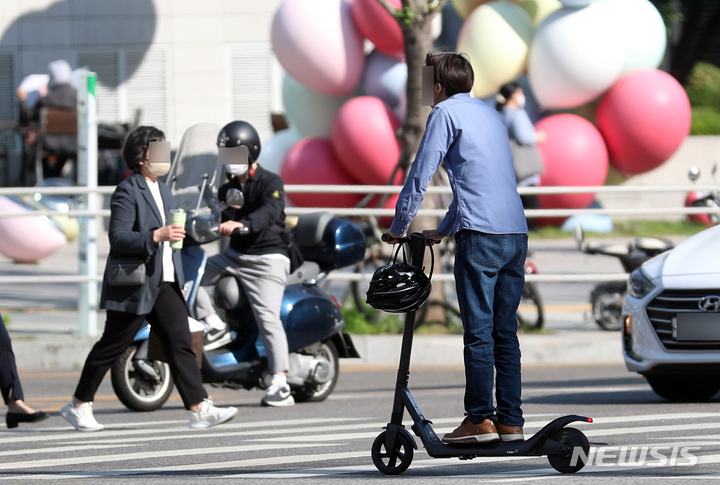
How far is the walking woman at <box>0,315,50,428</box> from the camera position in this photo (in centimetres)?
724

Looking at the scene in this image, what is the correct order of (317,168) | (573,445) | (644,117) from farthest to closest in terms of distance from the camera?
(317,168), (644,117), (573,445)

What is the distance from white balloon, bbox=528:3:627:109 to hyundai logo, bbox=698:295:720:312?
33.0ft

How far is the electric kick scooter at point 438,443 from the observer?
5.02m

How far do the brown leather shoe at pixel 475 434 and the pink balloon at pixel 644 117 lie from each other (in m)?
13.3

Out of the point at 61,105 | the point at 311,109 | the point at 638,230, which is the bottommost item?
the point at 638,230

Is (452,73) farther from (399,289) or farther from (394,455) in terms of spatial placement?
(394,455)

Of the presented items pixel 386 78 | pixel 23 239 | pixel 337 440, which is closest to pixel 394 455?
pixel 337 440

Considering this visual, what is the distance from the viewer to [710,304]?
24.4ft

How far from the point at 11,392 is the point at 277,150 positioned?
12620mm

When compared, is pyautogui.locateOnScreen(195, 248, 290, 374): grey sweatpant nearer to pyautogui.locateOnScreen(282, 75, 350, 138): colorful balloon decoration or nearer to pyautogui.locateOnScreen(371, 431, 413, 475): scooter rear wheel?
pyautogui.locateOnScreen(371, 431, 413, 475): scooter rear wheel

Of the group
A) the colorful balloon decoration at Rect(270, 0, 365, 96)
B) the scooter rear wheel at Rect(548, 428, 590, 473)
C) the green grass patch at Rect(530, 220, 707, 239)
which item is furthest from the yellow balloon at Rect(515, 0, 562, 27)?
the scooter rear wheel at Rect(548, 428, 590, 473)

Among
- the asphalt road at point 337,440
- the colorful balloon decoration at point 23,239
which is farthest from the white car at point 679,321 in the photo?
the colorful balloon decoration at point 23,239

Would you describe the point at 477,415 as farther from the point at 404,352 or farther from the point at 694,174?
the point at 694,174

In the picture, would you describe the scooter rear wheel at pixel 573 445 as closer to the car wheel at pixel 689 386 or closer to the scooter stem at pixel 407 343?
the scooter stem at pixel 407 343
